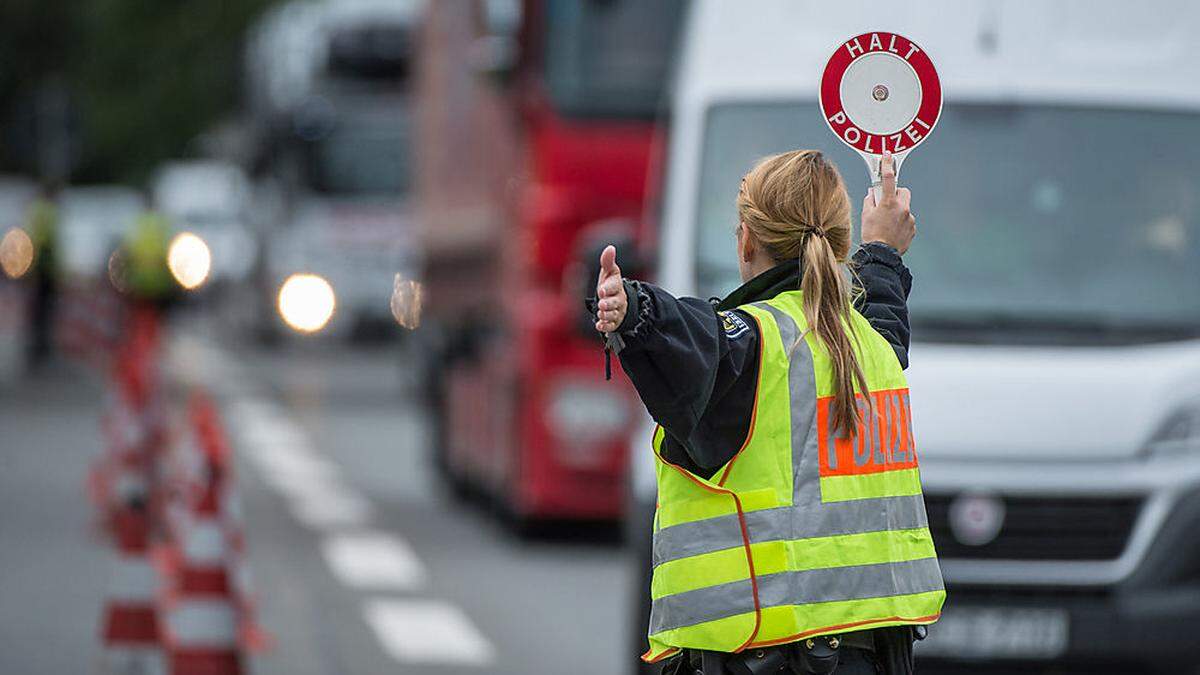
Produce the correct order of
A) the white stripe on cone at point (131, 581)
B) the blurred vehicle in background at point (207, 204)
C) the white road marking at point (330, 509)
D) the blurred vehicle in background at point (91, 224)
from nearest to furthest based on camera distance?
the white stripe on cone at point (131, 581)
the white road marking at point (330, 509)
the blurred vehicle in background at point (207, 204)
the blurred vehicle in background at point (91, 224)

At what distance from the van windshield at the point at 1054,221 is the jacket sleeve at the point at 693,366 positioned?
4.08 metres

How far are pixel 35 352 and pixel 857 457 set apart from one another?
28.2m

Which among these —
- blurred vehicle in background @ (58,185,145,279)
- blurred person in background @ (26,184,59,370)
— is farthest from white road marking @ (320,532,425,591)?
blurred vehicle in background @ (58,185,145,279)

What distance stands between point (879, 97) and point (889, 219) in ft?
0.71

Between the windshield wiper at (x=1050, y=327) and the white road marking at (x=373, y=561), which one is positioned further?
the white road marking at (x=373, y=561)

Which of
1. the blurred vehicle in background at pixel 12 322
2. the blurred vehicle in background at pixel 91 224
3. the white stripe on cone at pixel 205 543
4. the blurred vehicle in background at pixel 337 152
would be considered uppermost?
the blurred vehicle in background at pixel 91 224

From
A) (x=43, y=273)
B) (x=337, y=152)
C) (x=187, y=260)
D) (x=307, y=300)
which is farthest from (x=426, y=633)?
(x=187, y=260)

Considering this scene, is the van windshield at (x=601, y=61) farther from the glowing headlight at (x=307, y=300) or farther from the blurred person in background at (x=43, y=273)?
the glowing headlight at (x=307, y=300)

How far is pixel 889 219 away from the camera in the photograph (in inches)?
166

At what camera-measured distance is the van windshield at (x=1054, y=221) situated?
26.6ft

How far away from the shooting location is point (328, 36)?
105ft

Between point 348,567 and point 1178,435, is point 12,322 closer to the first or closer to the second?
point 348,567

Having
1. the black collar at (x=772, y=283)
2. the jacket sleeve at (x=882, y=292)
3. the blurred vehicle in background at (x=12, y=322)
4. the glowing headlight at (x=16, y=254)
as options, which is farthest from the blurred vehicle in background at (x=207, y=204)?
the black collar at (x=772, y=283)

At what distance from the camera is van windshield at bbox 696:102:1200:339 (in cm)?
809
